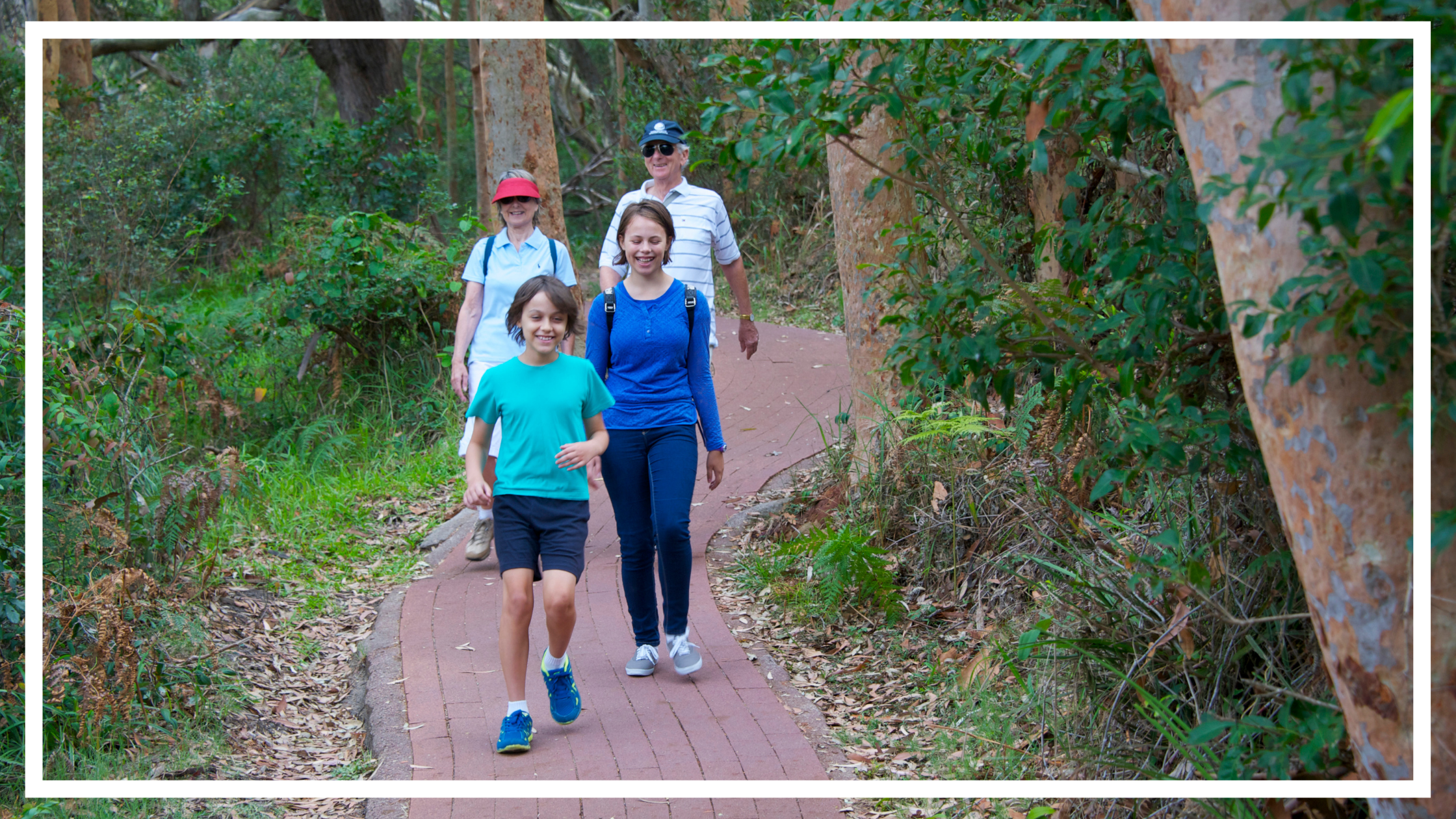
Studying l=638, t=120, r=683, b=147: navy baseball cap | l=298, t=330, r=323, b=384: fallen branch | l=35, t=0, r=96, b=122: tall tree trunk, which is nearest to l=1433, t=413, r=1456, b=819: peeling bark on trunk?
l=638, t=120, r=683, b=147: navy baseball cap

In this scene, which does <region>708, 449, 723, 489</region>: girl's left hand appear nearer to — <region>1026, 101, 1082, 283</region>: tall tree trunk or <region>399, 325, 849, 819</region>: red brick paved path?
<region>399, 325, 849, 819</region>: red brick paved path

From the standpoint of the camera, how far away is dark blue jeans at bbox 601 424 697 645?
4383 millimetres

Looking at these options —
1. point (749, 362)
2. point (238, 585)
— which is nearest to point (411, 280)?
point (749, 362)

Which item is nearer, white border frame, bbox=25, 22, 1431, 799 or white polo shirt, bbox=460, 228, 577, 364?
white border frame, bbox=25, 22, 1431, 799

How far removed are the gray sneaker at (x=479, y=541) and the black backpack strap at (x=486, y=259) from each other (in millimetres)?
1479

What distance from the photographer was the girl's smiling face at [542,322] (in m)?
3.91

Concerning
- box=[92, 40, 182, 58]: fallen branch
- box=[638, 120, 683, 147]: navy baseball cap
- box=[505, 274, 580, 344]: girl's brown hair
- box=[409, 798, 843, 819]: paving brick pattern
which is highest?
box=[92, 40, 182, 58]: fallen branch

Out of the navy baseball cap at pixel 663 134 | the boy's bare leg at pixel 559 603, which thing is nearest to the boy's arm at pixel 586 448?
the boy's bare leg at pixel 559 603

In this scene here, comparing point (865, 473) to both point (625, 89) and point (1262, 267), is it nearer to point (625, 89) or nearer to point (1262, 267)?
point (1262, 267)

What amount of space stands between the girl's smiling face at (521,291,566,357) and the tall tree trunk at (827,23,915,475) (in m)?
2.38

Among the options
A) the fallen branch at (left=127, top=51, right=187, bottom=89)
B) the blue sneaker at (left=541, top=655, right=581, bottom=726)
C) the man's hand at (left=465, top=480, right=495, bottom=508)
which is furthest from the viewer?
the fallen branch at (left=127, top=51, right=187, bottom=89)

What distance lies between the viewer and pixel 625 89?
15.7 m

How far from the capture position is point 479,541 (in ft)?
20.8

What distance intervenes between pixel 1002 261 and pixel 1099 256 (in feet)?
5.40
